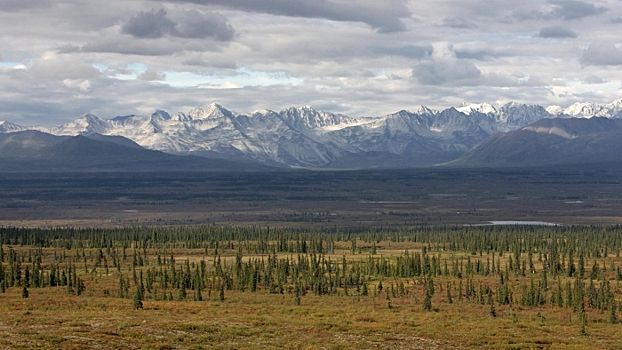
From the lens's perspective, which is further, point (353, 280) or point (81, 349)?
point (353, 280)

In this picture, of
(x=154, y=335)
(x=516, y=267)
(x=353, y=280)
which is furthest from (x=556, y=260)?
(x=154, y=335)

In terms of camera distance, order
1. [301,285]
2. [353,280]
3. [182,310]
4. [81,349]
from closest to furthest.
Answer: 1. [81,349]
2. [182,310]
3. [301,285]
4. [353,280]

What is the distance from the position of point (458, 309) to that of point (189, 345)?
152 ft

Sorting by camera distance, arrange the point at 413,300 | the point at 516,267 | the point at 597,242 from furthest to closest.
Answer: the point at 597,242 < the point at 516,267 < the point at 413,300

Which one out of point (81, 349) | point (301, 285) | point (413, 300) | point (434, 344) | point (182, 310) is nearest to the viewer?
point (81, 349)

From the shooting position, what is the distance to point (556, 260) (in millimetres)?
144250

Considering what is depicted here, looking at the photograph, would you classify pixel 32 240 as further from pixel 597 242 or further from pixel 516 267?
pixel 597 242

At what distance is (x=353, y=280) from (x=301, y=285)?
12.3 meters

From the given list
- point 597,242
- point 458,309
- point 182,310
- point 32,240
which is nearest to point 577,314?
point 458,309

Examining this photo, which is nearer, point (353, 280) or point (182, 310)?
point (182, 310)

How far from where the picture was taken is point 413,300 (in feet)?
341

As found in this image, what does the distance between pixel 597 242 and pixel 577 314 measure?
359ft

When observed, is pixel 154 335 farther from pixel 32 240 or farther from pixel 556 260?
pixel 32 240

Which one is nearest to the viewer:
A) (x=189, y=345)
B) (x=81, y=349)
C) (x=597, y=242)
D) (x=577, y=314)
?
(x=81, y=349)
